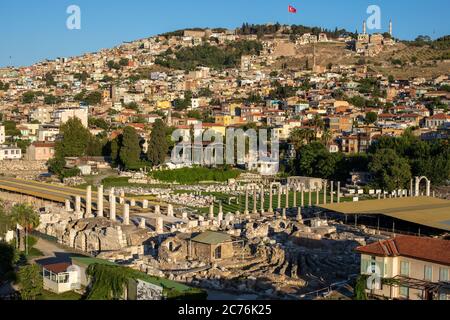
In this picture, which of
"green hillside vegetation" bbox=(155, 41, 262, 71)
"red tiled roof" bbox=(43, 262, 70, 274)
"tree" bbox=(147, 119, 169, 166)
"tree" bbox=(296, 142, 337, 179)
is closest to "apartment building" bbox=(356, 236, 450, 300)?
"red tiled roof" bbox=(43, 262, 70, 274)

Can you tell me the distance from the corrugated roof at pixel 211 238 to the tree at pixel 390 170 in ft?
72.8

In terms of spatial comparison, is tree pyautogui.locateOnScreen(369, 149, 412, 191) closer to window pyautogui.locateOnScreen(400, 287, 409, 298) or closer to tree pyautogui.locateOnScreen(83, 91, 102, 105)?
window pyautogui.locateOnScreen(400, 287, 409, 298)

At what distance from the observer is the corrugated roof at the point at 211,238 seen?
1000 inches

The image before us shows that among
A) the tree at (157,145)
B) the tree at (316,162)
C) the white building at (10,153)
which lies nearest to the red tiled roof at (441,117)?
the tree at (316,162)

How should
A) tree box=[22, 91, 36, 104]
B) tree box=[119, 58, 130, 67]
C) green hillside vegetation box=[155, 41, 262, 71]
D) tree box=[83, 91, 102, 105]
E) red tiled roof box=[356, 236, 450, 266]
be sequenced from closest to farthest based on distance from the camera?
red tiled roof box=[356, 236, 450, 266], tree box=[83, 91, 102, 105], tree box=[22, 91, 36, 104], green hillside vegetation box=[155, 41, 262, 71], tree box=[119, 58, 130, 67]

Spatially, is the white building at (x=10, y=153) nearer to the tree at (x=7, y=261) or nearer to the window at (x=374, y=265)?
the tree at (x=7, y=261)

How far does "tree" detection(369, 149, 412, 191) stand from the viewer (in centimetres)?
4553

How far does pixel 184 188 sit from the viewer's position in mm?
51250

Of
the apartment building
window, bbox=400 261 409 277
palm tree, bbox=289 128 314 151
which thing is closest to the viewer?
the apartment building

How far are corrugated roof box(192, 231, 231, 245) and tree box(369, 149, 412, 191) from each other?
22.2 meters

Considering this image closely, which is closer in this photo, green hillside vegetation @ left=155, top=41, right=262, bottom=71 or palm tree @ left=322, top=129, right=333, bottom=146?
palm tree @ left=322, top=129, right=333, bottom=146

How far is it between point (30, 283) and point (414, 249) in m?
11.2

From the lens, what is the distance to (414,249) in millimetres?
19969

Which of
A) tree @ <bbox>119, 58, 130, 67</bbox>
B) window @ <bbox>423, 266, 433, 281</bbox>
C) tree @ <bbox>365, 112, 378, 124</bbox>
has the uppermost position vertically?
tree @ <bbox>119, 58, 130, 67</bbox>
